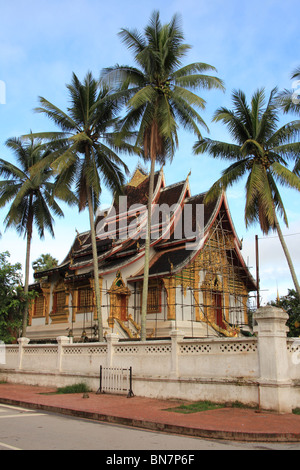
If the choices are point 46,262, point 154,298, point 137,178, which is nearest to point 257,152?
point 154,298

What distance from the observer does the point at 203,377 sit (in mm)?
12305

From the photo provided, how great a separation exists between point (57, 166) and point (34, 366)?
8135 mm

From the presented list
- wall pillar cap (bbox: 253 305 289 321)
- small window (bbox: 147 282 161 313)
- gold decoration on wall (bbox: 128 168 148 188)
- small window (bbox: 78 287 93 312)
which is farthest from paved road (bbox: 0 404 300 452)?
gold decoration on wall (bbox: 128 168 148 188)

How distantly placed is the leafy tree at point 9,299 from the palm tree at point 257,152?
9770 millimetres

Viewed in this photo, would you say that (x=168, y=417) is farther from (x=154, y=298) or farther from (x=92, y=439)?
(x=154, y=298)

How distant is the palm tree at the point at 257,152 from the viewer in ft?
59.5

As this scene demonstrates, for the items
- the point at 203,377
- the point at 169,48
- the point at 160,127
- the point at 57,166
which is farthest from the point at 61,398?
the point at 169,48

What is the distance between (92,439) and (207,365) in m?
5.16

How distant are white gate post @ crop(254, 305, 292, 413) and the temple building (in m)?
11.0

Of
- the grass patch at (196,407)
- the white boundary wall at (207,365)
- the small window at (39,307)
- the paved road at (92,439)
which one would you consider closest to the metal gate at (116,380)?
the white boundary wall at (207,365)

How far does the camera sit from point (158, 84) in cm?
1855

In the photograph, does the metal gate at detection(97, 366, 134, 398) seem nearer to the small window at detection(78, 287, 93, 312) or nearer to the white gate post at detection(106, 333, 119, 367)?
the white gate post at detection(106, 333, 119, 367)

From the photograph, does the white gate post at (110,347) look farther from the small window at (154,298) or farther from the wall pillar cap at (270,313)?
the small window at (154,298)
